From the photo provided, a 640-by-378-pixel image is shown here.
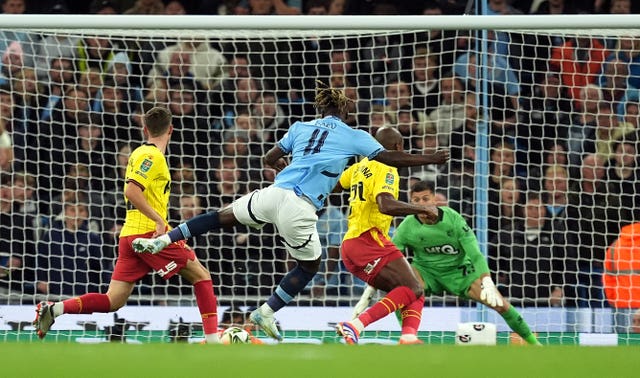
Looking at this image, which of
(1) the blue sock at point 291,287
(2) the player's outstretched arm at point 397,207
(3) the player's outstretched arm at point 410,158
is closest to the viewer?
(3) the player's outstretched arm at point 410,158

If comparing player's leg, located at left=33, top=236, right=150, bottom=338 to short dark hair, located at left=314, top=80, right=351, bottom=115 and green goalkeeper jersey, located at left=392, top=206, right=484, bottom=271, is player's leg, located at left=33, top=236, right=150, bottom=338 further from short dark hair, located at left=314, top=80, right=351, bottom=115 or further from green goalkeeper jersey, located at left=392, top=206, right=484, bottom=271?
green goalkeeper jersey, located at left=392, top=206, right=484, bottom=271

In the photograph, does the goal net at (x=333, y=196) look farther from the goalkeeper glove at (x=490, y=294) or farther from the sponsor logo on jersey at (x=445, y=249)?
the goalkeeper glove at (x=490, y=294)

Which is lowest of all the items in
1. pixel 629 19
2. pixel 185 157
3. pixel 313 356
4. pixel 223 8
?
pixel 313 356

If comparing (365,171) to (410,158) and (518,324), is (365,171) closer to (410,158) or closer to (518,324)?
(410,158)

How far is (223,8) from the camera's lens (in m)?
12.8

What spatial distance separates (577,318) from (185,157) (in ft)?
13.6

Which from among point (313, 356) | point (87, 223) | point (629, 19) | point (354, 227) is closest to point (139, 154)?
point (354, 227)

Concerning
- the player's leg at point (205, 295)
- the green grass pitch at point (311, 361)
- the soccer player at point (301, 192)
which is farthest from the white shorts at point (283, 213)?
the green grass pitch at point (311, 361)

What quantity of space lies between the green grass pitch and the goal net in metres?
4.58

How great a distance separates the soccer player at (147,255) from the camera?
8070 millimetres

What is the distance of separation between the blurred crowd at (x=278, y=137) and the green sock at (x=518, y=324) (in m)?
0.84

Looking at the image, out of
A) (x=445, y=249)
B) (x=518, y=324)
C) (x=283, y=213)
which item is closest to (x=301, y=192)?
(x=283, y=213)

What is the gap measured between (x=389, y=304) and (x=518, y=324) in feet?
5.08

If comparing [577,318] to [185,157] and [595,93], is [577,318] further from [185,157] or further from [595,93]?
[185,157]
